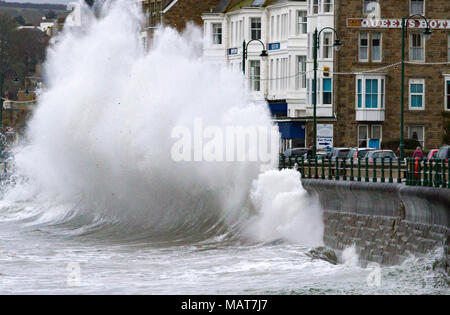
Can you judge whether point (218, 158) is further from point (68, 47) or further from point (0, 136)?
point (0, 136)

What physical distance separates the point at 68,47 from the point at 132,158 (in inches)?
392

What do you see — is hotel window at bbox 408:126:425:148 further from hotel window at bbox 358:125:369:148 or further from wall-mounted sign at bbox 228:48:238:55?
wall-mounted sign at bbox 228:48:238:55

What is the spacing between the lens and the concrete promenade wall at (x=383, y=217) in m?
25.8

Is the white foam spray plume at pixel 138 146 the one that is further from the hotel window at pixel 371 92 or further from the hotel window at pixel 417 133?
the hotel window at pixel 417 133

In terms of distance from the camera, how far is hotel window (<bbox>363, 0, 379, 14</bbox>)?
65812 mm

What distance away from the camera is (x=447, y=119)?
65.0 m

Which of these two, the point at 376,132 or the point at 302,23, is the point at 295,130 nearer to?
the point at 376,132

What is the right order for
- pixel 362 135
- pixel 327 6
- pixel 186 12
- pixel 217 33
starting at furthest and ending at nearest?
pixel 186 12 < pixel 217 33 < pixel 327 6 < pixel 362 135

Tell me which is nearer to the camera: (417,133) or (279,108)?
(417,133)

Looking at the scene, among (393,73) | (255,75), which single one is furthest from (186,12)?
(393,73)

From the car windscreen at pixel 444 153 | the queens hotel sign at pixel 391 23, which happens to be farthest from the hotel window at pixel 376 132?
the car windscreen at pixel 444 153

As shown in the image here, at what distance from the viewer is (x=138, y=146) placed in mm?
42219

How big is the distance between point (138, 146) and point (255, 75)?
34.1m
